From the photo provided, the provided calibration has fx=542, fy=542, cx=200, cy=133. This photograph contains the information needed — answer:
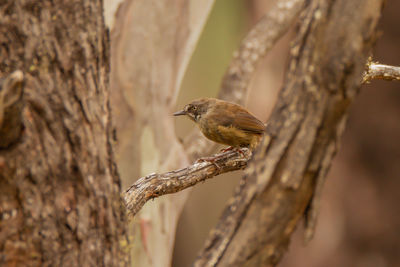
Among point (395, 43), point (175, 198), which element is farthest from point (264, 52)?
point (395, 43)

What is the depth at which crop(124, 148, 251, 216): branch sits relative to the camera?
2334 millimetres

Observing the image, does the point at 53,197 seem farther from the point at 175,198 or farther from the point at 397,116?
the point at 397,116

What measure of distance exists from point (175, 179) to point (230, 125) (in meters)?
0.93

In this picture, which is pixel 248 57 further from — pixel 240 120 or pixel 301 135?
pixel 301 135

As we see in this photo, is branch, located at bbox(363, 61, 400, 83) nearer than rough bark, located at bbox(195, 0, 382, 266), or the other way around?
rough bark, located at bbox(195, 0, 382, 266)

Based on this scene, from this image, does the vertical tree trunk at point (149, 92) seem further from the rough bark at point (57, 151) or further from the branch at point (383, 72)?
the rough bark at point (57, 151)

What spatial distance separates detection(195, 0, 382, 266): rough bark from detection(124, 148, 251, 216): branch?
893 mm

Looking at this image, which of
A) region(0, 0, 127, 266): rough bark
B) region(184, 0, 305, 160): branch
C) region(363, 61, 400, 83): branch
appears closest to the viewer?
region(0, 0, 127, 266): rough bark

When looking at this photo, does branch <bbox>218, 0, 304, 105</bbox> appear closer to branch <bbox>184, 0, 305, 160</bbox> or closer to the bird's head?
branch <bbox>184, 0, 305, 160</bbox>

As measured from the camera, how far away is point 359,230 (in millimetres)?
7031

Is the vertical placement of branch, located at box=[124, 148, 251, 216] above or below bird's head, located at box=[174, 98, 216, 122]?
below

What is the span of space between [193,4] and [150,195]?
2.66 metres

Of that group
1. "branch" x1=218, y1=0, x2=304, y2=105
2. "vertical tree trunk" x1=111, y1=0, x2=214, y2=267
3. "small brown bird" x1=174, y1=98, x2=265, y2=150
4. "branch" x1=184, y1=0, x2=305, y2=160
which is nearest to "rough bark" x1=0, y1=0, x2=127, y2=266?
"small brown bird" x1=174, y1=98, x2=265, y2=150

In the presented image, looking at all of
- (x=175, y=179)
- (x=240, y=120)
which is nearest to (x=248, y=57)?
(x=240, y=120)
